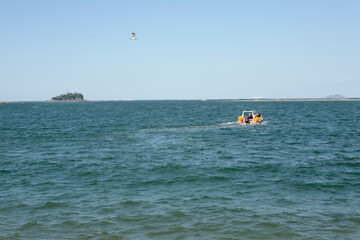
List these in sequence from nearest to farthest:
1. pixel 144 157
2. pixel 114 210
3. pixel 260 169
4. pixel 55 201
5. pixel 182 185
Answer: pixel 114 210
pixel 55 201
pixel 182 185
pixel 260 169
pixel 144 157

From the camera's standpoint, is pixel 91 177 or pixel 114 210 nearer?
pixel 114 210

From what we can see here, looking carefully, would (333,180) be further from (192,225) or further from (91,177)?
(91,177)

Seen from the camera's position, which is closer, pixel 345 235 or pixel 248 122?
pixel 345 235

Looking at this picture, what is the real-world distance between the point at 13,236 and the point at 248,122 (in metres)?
50.8

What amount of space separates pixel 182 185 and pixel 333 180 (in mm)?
9149

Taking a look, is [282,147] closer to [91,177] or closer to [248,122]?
[91,177]

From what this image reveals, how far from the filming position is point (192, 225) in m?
12.9

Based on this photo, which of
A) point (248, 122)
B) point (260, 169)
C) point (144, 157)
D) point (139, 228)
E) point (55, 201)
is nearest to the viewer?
point (139, 228)

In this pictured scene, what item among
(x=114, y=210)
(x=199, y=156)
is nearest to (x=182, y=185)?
(x=114, y=210)

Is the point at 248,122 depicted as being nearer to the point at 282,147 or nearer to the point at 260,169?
Result: the point at 282,147

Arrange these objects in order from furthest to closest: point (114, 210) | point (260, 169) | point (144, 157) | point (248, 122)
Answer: point (248, 122)
point (144, 157)
point (260, 169)
point (114, 210)

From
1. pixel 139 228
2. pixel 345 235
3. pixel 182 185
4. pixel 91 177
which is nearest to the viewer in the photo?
pixel 345 235

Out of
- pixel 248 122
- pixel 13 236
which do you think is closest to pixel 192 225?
pixel 13 236

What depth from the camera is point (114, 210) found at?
14656 millimetres
